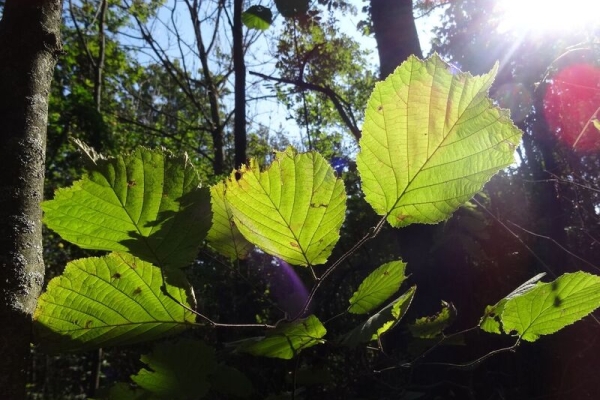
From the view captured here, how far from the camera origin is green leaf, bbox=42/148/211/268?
0.38m

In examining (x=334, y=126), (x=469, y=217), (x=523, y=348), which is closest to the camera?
(x=469, y=217)

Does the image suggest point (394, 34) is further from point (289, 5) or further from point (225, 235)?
point (225, 235)

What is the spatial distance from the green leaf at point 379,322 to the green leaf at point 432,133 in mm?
114

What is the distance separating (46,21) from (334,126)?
1615cm

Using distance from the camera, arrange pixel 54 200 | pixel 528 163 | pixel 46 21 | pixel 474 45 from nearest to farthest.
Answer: pixel 54 200, pixel 46 21, pixel 528 163, pixel 474 45

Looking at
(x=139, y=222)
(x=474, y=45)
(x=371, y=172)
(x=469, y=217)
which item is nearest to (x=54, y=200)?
(x=139, y=222)

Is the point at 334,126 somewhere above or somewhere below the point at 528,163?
above

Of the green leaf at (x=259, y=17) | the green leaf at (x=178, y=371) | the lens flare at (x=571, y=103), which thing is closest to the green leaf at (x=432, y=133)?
the green leaf at (x=178, y=371)

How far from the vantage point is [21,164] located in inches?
19.0

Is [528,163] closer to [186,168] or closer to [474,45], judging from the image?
[474,45]

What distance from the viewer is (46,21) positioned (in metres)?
0.57

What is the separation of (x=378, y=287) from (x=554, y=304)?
0.58 feet

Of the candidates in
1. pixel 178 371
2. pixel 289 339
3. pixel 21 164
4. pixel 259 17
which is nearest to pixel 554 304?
pixel 289 339

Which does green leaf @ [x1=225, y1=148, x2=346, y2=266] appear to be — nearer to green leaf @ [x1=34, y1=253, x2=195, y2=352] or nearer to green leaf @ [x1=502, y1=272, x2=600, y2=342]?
green leaf @ [x1=34, y1=253, x2=195, y2=352]
